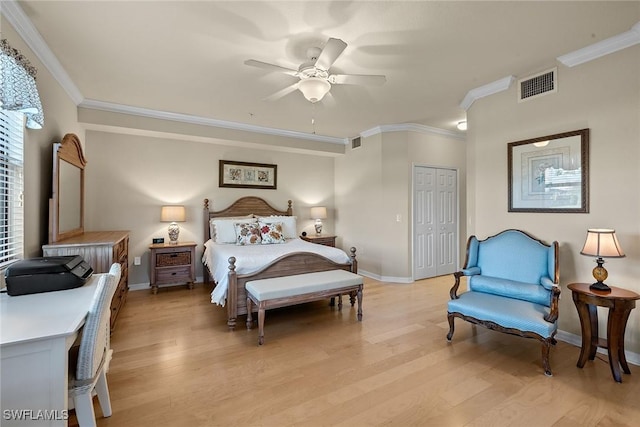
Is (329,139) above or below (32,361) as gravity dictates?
A: above

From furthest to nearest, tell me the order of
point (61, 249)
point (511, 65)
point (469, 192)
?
point (469, 192)
point (511, 65)
point (61, 249)

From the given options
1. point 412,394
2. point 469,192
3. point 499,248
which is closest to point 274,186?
point 469,192

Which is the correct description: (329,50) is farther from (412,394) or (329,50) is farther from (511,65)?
(412,394)

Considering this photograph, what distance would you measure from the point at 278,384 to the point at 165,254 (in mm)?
3107

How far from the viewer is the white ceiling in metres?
2.08

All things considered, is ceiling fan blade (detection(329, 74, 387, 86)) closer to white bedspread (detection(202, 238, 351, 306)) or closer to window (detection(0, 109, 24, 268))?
white bedspread (detection(202, 238, 351, 306))

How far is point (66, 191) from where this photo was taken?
3.10 meters

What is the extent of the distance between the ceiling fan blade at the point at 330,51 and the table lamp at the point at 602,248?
2.45 meters

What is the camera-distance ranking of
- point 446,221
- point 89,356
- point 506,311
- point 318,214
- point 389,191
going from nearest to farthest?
1. point 89,356
2. point 506,311
3. point 389,191
4. point 446,221
5. point 318,214

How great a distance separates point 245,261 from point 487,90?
344 cm

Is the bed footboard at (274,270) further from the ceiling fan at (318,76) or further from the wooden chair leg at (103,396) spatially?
the ceiling fan at (318,76)

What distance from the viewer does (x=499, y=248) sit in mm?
3057

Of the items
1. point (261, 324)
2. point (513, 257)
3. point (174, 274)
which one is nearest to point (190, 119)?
point (174, 274)

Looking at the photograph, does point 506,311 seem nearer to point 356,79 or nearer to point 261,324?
point 261,324
